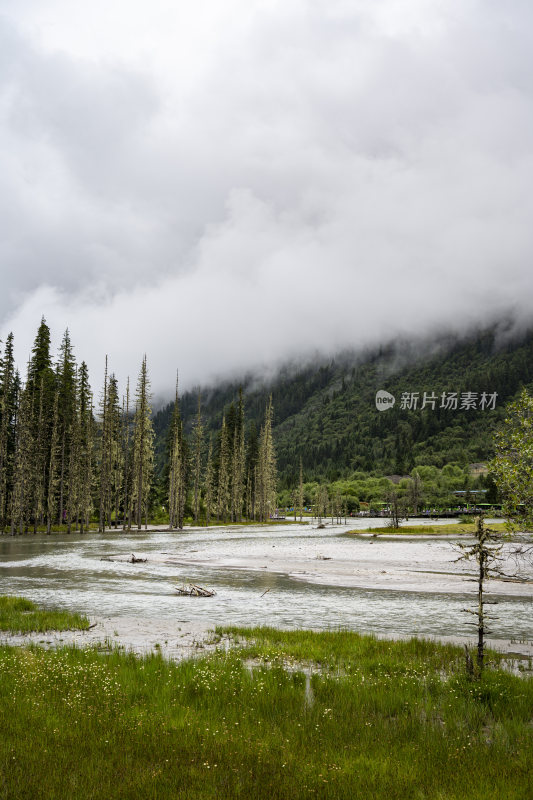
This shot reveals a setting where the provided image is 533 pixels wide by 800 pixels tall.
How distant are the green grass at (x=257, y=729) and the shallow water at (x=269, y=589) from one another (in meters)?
4.95

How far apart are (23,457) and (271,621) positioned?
55.5 meters

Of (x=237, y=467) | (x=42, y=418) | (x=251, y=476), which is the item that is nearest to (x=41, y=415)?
(x=42, y=418)

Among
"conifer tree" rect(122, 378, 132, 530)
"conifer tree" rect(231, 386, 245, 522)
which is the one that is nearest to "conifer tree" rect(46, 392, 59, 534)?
"conifer tree" rect(122, 378, 132, 530)

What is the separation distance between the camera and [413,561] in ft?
150

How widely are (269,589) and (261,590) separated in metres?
0.48

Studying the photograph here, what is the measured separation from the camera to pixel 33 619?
1831cm

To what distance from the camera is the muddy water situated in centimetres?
1942

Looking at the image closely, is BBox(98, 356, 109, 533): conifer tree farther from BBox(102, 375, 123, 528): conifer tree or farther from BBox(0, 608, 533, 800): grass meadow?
BBox(0, 608, 533, 800): grass meadow

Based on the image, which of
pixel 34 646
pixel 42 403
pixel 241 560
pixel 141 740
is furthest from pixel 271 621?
pixel 42 403

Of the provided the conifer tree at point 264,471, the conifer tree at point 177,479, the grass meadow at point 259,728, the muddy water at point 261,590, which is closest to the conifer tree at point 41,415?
the conifer tree at point 177,479

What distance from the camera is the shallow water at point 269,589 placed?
19.9m

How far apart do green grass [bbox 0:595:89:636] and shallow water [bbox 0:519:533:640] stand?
61.3 inches

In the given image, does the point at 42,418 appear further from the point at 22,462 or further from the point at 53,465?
the point at 22,462

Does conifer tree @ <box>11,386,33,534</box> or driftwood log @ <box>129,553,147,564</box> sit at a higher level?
conifer tree @ <box>11,386,33,534</box>
